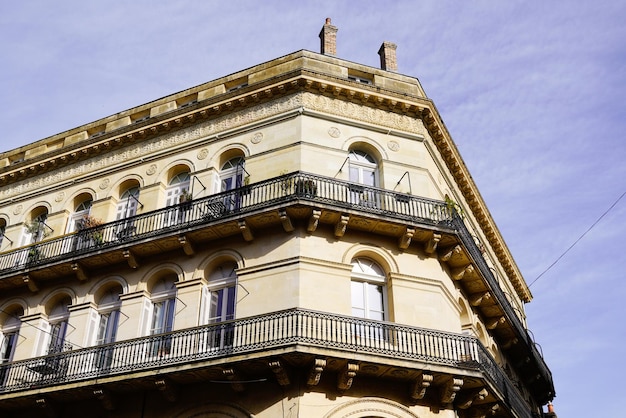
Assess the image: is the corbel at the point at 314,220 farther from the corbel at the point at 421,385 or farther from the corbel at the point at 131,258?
the corbel at the point at 131,258

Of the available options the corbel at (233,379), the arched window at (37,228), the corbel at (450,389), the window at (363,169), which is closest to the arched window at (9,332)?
the arched window at (37,228)

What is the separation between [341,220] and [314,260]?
51.3 inches

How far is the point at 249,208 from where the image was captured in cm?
1783

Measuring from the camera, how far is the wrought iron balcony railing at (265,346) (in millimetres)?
15664

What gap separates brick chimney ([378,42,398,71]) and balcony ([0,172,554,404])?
20.9ft

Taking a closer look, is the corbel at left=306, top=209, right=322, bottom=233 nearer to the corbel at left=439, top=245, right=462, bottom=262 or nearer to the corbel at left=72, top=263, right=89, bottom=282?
the corbel at left=439, top=245, right=462, bottom=262

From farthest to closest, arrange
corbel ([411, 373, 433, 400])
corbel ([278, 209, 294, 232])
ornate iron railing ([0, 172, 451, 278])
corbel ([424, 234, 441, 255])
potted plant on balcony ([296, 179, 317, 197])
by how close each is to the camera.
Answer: corbel ([424, 234, 441, 255]) → ornate iron railing ([0, 172, 451, 278]) → potted plant on balcony ([296, 179, 317, 197]) → corbel ([278, 209, 294, 232]) → corbel ([411, 373, 433, 400])

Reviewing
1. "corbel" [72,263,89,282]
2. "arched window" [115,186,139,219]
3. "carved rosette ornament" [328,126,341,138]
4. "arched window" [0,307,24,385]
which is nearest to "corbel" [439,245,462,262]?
"carved rosette ornament" [328,126,341,138]

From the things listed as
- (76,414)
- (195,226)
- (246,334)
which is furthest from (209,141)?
(76,414)

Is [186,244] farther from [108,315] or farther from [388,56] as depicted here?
[388,56]

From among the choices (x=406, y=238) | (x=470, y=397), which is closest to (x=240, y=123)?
(x=406, y=238)

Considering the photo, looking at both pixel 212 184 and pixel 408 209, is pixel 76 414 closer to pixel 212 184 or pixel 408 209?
pixel 212 184

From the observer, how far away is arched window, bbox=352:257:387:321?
17.5 meters

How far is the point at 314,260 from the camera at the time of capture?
56.6 feet
